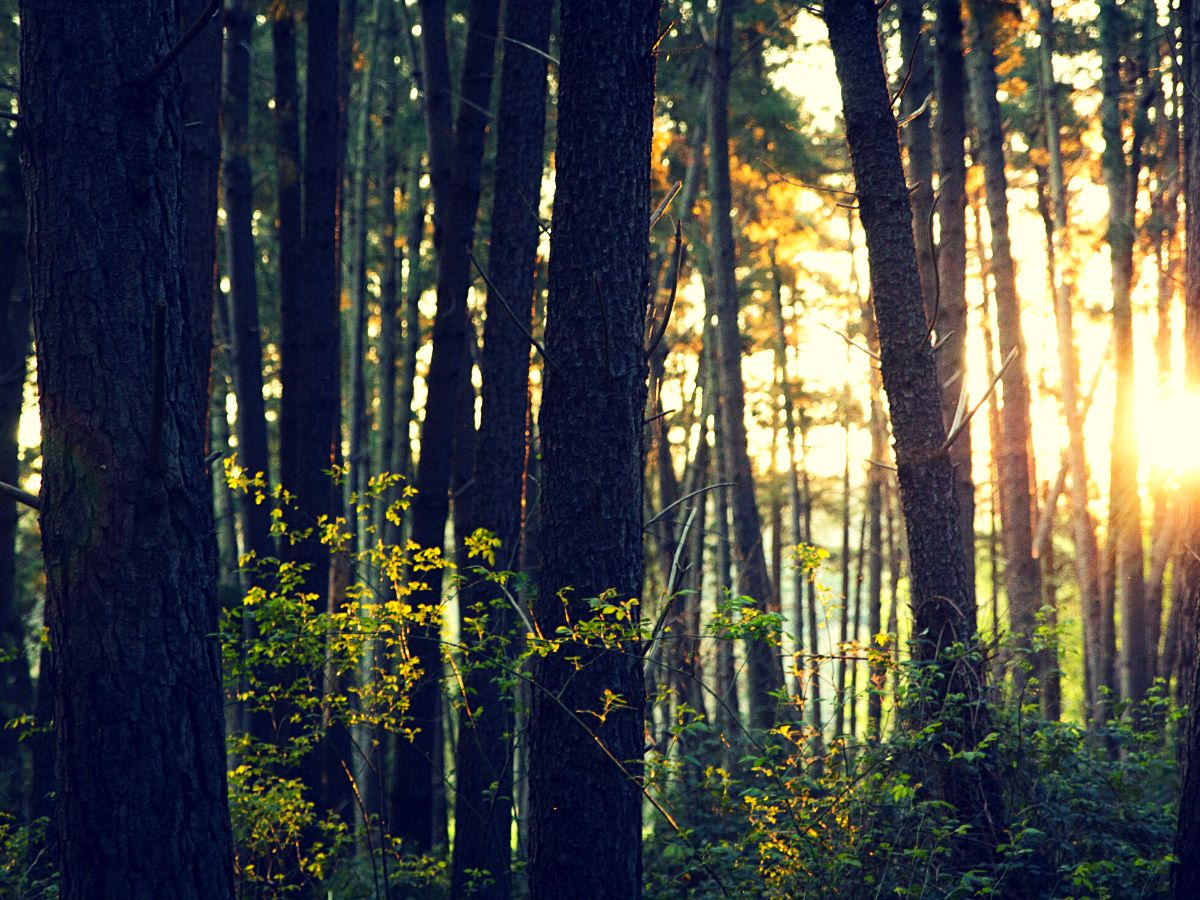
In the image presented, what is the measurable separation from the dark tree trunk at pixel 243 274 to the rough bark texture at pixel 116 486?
7.13 meters

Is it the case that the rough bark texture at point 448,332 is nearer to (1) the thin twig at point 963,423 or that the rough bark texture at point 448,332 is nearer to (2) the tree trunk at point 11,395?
(2) the tree trunk at point 11,395

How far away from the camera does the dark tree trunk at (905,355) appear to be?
642 centimetres

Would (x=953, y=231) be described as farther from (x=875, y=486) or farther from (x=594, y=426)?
(x=875, y=486)

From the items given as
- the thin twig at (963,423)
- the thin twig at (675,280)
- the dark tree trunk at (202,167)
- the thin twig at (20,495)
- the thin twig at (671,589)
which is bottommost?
the thin twig at (671,589)

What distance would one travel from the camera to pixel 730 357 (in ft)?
42.8

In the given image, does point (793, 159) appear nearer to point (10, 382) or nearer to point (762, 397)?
point (762, 397)

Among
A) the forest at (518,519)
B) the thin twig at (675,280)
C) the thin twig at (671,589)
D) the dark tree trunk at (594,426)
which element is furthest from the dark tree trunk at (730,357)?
the thin twig at (675,280)

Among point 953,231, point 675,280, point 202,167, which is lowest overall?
point 675,280

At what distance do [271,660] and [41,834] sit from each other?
7.55ft

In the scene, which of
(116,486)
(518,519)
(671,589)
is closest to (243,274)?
(518,519)

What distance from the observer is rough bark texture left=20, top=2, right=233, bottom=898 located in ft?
11.5

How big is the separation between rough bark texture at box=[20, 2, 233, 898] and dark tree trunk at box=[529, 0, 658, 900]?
1323 millimetres

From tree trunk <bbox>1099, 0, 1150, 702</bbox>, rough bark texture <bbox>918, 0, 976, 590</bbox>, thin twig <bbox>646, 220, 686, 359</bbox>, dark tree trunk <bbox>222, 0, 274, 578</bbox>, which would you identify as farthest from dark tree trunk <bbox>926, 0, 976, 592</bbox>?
dark tree trunk <bbox>222, 0, 274, 578</bbox>

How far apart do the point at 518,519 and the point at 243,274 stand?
4.93 metres
